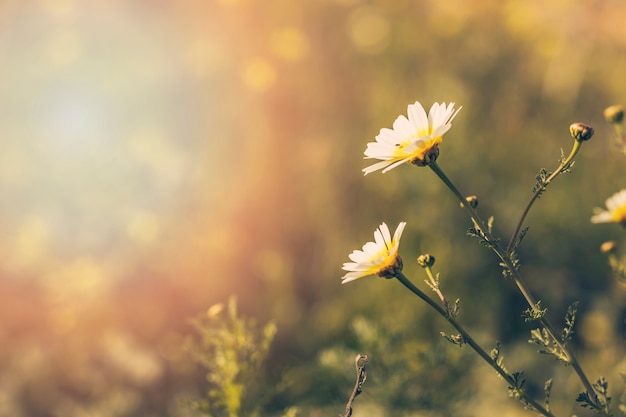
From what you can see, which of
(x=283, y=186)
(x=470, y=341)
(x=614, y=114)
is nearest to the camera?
(x=470, y=341)

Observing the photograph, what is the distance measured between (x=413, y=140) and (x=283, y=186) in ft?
5.73

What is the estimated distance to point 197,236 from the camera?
2.32 meters

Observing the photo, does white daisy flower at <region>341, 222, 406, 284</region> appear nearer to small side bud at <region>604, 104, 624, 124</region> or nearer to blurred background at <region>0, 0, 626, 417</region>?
small side bud at <region>604, 104, 624, 124</region>

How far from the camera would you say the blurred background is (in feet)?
5.69

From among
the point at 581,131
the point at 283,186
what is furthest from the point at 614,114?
the point at 283,186

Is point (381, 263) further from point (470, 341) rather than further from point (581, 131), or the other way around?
point (581, 131)

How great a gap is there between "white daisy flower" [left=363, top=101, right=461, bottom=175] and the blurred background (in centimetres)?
63

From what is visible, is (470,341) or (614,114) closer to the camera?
(470,341)

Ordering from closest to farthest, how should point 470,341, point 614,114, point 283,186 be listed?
point 470,341
point 614,114
point 283,186

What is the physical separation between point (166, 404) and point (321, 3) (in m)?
1.75

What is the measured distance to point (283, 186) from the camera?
8.06 ft

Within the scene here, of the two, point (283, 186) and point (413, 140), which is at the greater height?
point (283, 186)

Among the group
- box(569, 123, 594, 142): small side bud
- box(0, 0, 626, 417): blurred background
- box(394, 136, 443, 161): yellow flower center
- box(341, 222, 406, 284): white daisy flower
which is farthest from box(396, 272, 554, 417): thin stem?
box(0, 0, 626, 417): blurred background

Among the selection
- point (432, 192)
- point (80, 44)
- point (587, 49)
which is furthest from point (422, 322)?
point (80, 44)
